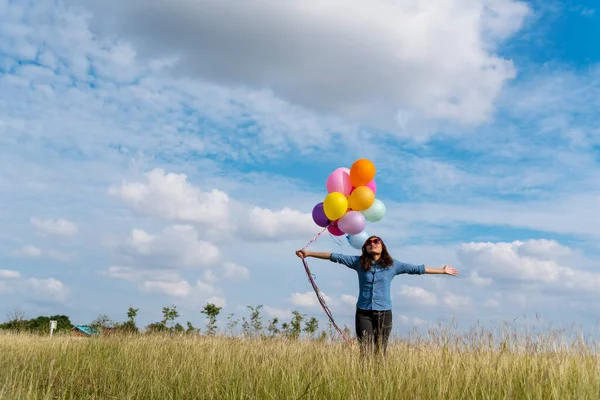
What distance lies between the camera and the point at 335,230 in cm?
877

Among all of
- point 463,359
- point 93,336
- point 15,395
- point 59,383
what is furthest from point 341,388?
point 93,336

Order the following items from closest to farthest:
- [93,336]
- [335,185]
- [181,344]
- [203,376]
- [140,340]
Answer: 1. [203,376]
2. [335,185]
3. [181,344]
4. [140,340]
5. [93,336]

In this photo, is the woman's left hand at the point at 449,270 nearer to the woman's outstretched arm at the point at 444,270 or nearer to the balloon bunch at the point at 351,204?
the woman's outstretched arm at the point at 444,270

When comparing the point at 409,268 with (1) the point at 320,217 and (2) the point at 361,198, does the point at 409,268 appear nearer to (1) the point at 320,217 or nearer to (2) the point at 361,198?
(2) the point at 361,198

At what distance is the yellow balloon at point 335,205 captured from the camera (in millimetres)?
8164

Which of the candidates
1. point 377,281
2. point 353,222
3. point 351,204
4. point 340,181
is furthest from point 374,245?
point 340,181

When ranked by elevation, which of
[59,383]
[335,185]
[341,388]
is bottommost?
[59,383]

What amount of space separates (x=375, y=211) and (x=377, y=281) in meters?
1.82

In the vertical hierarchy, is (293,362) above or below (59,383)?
above

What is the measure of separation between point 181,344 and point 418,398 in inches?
244

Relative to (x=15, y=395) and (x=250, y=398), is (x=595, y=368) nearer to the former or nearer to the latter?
(x=250, y=398)

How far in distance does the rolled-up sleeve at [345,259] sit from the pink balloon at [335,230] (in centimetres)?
124

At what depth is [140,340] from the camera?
10.3m

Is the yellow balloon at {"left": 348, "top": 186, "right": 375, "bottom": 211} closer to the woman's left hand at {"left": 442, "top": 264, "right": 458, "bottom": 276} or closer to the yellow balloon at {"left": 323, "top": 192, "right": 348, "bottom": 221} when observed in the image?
the yellow balloon at {"left": 323, "top": 192, "right": 348, "bottom": 221}
